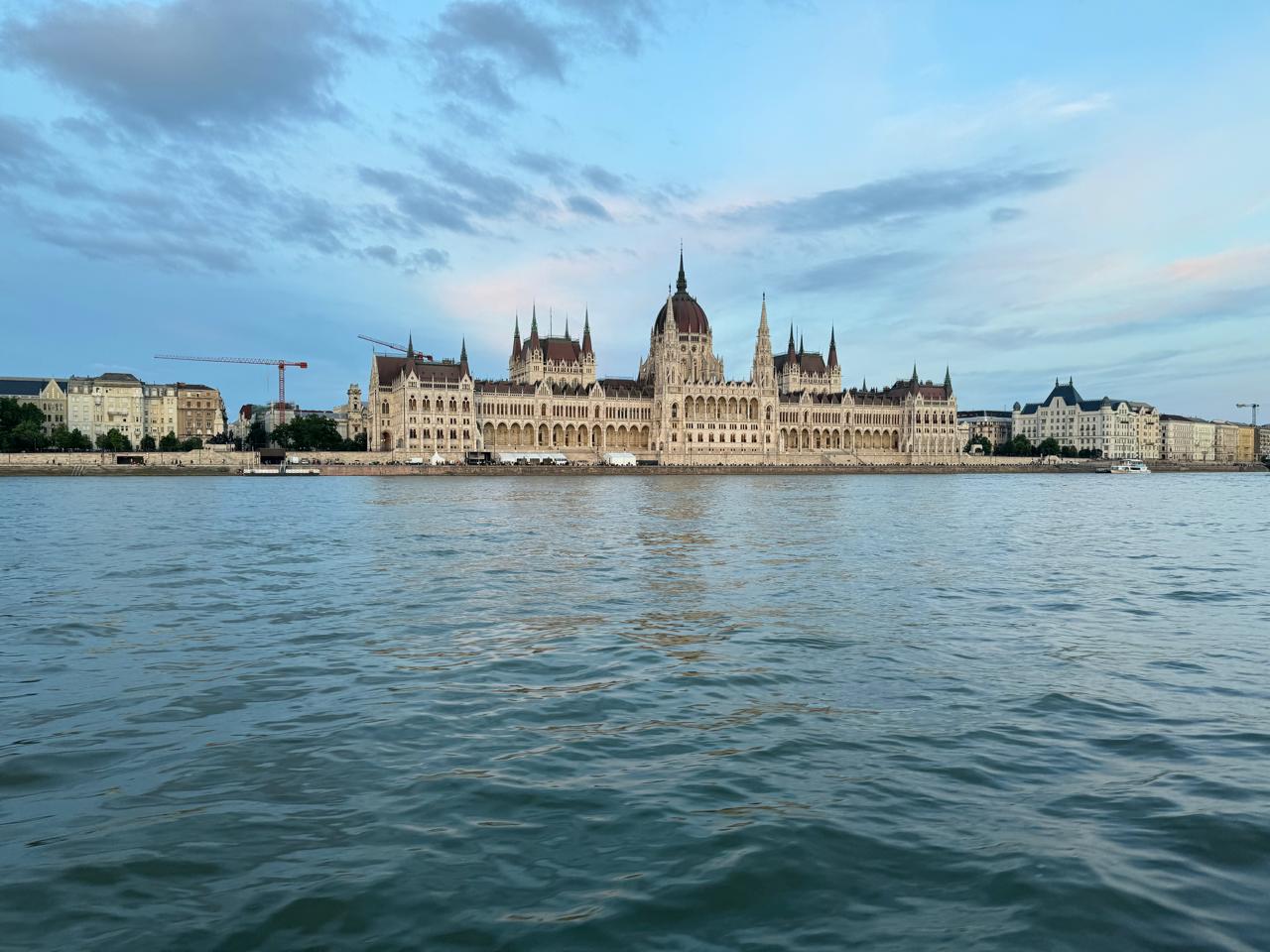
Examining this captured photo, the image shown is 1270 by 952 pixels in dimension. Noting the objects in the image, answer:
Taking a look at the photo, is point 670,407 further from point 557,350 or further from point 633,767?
point 633,767

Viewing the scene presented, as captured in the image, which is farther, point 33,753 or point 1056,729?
point 1056,729

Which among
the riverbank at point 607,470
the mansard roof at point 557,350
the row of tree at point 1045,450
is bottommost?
the riverbank at point 607,470

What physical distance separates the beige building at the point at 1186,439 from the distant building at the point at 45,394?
19859 centimetres

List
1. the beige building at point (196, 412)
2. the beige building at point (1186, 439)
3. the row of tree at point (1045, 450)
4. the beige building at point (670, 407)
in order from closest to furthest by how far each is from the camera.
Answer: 1. the beige building at point (670, 407)
2. the beige building at point (196, 412)
3. the row of tree at point (1045, 450)
4. the beige building at point (1186, 439)

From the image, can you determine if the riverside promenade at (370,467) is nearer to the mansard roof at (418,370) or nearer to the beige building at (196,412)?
the mansard roof at (418,370)

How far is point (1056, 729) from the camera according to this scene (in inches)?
314

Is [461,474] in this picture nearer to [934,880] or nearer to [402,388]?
[402,388]

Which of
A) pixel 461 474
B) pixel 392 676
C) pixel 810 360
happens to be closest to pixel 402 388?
pixel 461 474

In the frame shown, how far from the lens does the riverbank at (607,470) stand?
94.9m

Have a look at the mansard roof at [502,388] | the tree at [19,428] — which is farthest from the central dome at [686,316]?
the tree at [19,428]

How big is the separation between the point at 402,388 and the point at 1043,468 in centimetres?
10313

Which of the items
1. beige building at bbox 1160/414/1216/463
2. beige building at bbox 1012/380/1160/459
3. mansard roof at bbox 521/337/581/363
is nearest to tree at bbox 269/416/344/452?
mansard roof at bbox 521/337/581/363

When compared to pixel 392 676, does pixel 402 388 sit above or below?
above

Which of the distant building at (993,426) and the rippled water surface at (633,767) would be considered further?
the distant building at (993,426)
